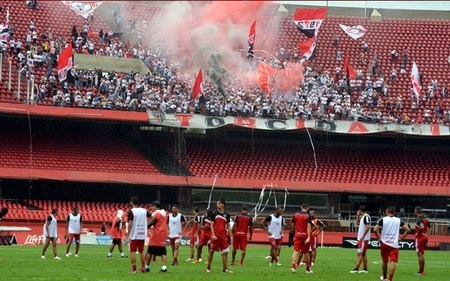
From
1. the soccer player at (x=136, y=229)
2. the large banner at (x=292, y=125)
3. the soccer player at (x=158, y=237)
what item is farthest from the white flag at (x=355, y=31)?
the soccer player at (x=136, y=229)

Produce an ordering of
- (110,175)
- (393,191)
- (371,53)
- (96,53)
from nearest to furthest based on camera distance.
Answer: (110,175)
(393,191)
(96,53)
(371,53)

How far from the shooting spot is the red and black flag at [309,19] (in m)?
76.3

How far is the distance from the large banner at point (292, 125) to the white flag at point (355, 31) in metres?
12.7

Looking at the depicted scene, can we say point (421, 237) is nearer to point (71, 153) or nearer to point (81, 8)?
point (71, 153)

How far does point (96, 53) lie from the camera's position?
69.4 meters

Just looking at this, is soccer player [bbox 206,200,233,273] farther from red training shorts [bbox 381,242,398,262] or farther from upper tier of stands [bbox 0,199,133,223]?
upper tier of stands [bbox 0,199,133,223]

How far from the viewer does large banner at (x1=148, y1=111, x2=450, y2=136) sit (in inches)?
2506

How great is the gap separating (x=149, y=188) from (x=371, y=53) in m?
21.8

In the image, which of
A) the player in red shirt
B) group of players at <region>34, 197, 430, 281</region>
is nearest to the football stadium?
group of players at <region>34, 197, 430, 281</region>

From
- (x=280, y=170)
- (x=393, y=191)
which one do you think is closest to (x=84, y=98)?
(x=280, y=170)

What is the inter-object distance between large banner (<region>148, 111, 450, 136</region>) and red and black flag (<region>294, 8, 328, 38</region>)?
12000mm

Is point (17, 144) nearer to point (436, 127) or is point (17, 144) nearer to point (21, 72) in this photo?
point (21, 72)

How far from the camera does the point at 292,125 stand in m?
65.2

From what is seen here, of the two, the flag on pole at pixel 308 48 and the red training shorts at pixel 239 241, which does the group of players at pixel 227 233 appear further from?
the flag on pole at pixel 308 48
